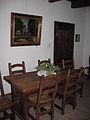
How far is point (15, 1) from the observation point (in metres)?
3.72

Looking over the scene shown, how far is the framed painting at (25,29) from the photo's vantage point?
3.76 meters

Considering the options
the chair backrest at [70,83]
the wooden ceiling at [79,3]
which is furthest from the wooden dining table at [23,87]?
the wooden ceiling at [79,3]

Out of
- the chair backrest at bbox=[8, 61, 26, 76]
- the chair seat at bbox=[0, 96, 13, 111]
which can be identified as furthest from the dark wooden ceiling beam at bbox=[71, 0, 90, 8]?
the chair seat at bbox=[0, 96, 13, 111]

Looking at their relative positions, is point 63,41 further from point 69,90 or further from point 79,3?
point 69,90

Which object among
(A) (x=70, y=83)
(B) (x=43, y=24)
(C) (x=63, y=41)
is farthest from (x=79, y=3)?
(A) (x=70, y=83)

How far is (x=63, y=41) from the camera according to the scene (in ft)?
16.8

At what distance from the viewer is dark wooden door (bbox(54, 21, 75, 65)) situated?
4848 mm

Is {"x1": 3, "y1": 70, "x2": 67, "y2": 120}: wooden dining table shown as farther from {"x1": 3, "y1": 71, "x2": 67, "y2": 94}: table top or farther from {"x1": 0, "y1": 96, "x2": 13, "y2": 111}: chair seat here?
{"x1": 0, "y1": 96, "x2": 13, "y2": 111}: chair seat

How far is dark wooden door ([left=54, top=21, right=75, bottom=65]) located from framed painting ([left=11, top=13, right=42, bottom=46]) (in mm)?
749

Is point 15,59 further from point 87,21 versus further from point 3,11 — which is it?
point 87,21

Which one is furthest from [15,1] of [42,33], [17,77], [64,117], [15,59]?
[64,117]

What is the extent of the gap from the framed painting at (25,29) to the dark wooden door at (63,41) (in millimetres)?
749

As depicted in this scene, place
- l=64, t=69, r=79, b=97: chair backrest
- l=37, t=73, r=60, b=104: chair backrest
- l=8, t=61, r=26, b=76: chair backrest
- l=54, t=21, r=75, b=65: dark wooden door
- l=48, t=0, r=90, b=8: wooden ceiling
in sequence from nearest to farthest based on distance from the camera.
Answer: l=37, t=73, r=60, b=104: chair backrest → l=64, t=69, r=79, b=97: chair backrest → l=8, t=61, r=26, b=76: chair backrest → l=48, t=0, r=90, b=8: wooden ceiling → l=54, t=21, r=75, b=65: dark wooden door

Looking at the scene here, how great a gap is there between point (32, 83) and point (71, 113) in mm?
1126
